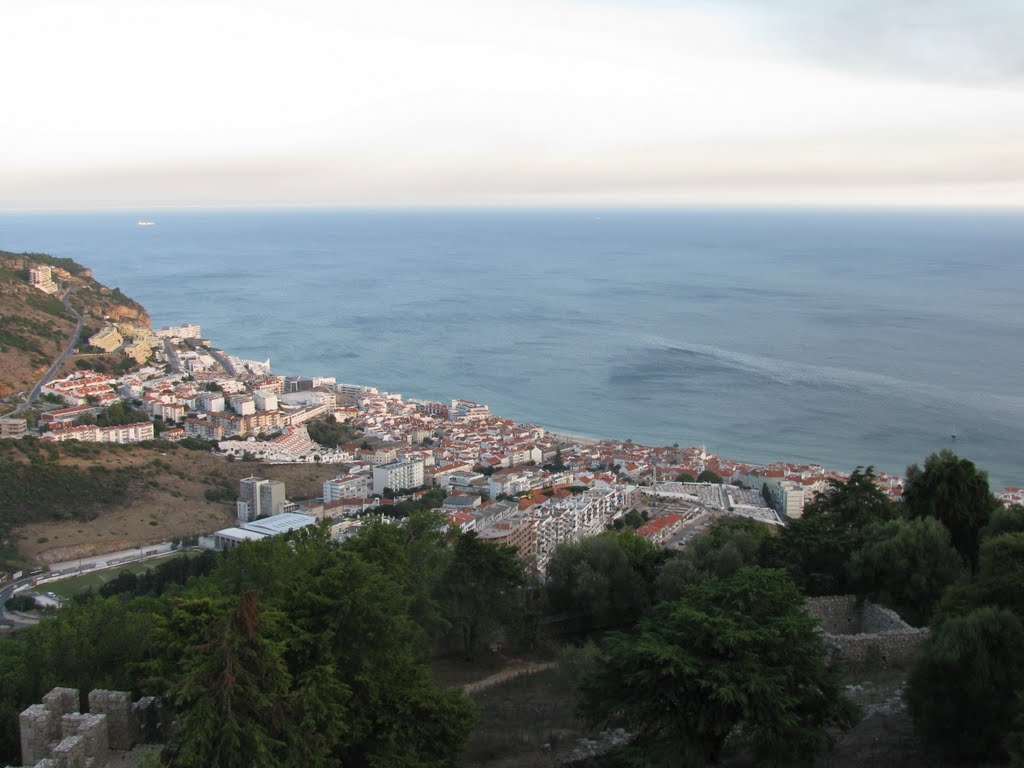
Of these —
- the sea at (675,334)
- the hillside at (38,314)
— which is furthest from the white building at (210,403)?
the sea at (675,334)

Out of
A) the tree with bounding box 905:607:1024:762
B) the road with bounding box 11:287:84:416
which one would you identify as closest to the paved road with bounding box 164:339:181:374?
the road with bounding box 11:287:84:416

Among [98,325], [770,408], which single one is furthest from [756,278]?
[98,325]

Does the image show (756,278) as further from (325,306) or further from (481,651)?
(481,651)

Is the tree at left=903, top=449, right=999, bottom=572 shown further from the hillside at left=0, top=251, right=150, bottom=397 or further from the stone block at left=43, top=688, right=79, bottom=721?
the hillside at left=0, top=251, right=150, bottom=397

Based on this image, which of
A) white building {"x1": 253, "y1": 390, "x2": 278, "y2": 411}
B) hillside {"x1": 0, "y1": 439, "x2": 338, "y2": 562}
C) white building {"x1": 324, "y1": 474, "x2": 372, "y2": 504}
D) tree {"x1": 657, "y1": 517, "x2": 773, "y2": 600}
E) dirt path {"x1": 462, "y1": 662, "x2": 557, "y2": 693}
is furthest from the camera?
white building {"x1": 253, "y1": 390, "x2": 278, "y2": 411}

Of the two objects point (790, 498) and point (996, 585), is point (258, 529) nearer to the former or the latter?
point (790, 498)

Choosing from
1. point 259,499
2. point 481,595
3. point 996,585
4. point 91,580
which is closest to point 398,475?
point 259,499
